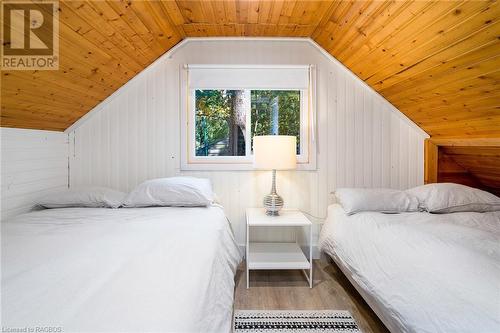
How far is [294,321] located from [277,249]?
2.53 ft

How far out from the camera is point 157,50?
2.56m

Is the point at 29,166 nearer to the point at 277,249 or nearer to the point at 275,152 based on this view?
the point at 275,152

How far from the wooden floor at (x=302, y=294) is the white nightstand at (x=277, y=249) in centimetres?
9

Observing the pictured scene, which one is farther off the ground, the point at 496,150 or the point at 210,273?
the point at 496,150

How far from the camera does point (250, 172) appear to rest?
2.78 m

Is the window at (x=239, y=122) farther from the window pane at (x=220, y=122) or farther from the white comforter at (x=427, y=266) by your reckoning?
the white comforter at (x=427, y=266)

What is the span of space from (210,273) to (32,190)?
6.37 ft

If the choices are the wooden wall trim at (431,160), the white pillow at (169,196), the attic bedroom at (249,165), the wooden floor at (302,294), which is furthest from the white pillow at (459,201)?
the white pillow at (169,196)

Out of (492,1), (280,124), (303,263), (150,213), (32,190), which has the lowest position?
(303,263)

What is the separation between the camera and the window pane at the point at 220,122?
2848 mm

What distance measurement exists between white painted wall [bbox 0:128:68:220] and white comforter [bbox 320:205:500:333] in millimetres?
2492

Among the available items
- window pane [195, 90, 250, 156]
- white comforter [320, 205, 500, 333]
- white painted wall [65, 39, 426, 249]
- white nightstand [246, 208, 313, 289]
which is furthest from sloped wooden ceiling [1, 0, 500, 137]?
white nightstand [246, 208, 313, 289]

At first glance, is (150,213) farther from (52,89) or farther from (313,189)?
(313,189)

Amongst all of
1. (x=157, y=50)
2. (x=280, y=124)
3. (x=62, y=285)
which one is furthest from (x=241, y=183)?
(x=62, y=285)
